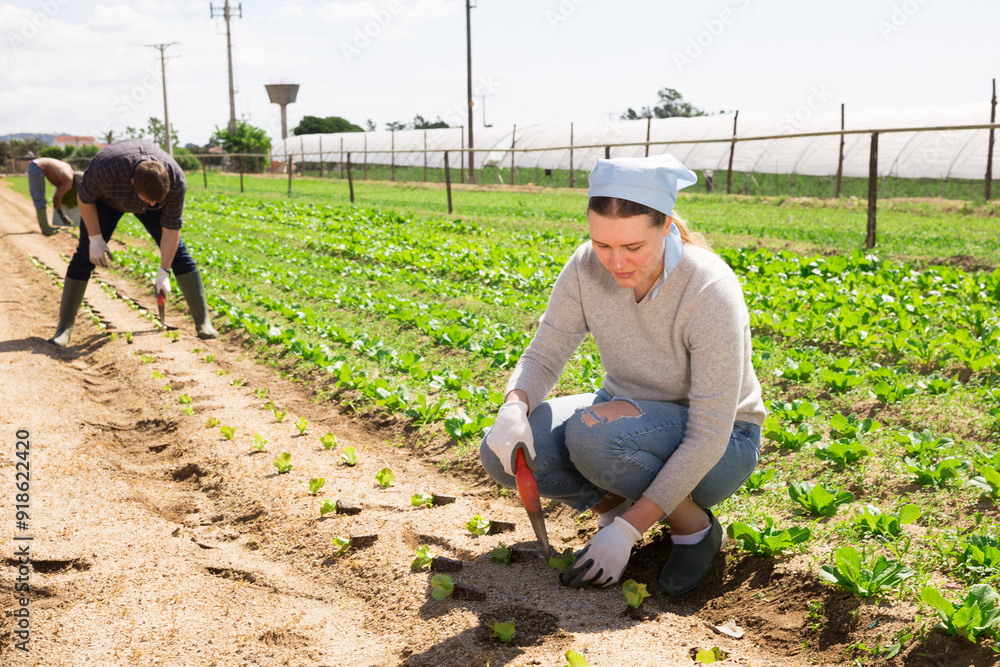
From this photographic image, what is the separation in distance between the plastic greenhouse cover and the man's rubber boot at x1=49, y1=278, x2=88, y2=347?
11.3 meters

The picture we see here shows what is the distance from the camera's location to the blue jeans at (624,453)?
2479 mm

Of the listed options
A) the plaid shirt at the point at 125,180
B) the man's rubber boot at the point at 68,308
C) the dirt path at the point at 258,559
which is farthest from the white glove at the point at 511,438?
the man's rubber boot at the point at 68,308

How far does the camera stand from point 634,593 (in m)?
2.42

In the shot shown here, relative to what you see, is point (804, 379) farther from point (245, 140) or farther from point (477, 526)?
point (245, 140)

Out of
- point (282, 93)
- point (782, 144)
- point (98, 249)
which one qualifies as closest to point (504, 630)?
point (98, 249)

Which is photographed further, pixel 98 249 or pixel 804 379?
pixel 98 249

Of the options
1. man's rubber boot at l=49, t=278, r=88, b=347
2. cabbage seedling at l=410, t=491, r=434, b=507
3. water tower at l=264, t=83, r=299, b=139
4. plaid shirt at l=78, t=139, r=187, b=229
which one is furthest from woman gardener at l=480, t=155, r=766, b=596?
water tower at l=264, t=83, r=299, b=139

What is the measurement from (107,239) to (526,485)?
15.6ft

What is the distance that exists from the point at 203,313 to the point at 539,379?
4359 millimetres

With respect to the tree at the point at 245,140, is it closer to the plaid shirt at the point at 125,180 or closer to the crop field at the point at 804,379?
the crop field at the point at 804,379

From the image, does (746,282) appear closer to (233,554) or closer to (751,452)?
(751,452)

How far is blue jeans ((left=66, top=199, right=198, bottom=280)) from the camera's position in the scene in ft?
18.5

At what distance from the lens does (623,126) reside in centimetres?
3262

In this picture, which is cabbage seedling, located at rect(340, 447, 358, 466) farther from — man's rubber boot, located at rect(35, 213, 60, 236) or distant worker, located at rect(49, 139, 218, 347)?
man's rubber boot, located at rect(35, 213, 60, 236)
